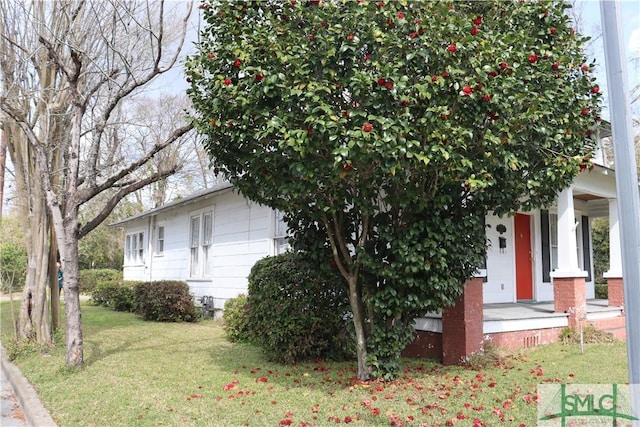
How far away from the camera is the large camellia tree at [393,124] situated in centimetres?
498

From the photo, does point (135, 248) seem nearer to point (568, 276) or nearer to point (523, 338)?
point (523, 338)

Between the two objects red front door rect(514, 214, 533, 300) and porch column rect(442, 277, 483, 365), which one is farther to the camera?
red front door rect(514, 214, 533, 300)

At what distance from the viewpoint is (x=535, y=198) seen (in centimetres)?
645

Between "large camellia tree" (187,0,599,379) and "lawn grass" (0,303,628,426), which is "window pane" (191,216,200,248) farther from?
"large camellia tree" (187,0,599,379)

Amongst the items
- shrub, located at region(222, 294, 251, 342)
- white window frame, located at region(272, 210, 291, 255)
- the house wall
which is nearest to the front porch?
shrub, located at region(222, 294, 251, 342)

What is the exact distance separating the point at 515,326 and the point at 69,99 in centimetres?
889

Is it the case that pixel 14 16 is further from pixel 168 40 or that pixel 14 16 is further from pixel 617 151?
pixel 617 151

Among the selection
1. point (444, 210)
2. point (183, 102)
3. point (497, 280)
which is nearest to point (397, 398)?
point (444, 210)

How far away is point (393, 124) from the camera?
15.8 feet

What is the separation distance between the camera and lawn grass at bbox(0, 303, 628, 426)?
16.5ft

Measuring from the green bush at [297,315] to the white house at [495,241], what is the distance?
313 cm

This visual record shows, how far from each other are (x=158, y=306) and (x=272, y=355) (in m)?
6.64

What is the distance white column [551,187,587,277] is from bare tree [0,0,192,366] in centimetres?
730

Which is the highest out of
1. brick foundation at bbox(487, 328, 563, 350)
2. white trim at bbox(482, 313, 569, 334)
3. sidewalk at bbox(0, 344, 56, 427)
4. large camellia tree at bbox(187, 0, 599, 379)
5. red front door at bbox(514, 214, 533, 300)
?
large camellia tree at bbox(187, 0, 599, 379)
